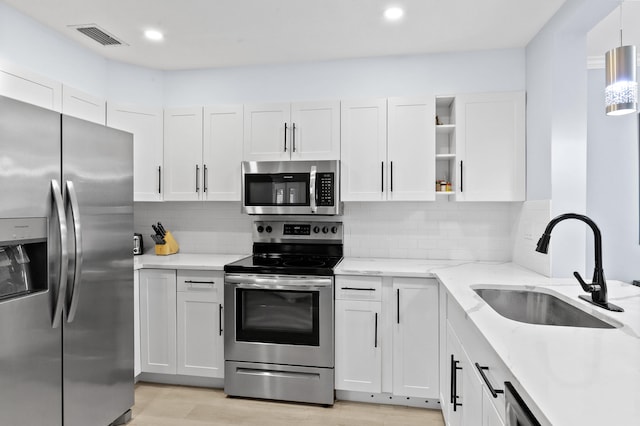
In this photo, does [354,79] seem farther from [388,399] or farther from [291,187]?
[388,399]

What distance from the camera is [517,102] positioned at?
2867 mm

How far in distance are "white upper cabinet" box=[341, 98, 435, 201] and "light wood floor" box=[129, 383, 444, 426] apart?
1.52 m

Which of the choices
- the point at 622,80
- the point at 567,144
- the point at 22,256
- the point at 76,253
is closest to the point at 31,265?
the point at 22,256

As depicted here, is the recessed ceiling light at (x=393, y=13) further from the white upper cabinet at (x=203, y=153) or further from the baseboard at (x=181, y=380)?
the baseboard at (x=181, y=380)

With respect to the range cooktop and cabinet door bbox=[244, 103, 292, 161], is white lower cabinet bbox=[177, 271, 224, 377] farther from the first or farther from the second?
cabinet door bbox=[244, 103, 292, 161]

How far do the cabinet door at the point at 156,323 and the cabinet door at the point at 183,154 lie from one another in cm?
70

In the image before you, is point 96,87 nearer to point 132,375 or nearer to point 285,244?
point 285,244

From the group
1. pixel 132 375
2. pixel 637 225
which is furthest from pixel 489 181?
pixel 132 375

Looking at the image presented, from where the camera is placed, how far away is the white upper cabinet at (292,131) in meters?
3.07

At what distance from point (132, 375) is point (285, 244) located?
4.83 ft

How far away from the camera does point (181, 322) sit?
2973mm

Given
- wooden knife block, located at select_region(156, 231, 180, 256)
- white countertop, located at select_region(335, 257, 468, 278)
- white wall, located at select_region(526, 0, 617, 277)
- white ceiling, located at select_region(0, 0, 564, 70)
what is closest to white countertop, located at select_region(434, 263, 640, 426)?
white wall, located at select_region(526, 0, 617, 277)

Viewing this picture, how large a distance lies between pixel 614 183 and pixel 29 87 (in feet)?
13.4

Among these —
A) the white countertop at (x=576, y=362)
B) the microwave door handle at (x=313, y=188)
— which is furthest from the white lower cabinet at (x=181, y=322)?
the white countertop at (x=576, y=362)
